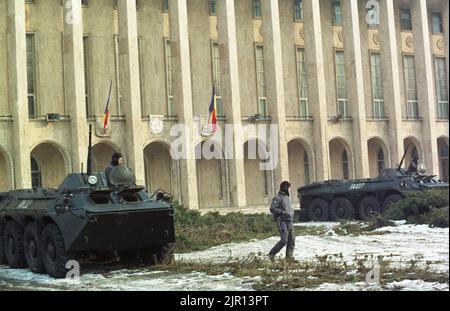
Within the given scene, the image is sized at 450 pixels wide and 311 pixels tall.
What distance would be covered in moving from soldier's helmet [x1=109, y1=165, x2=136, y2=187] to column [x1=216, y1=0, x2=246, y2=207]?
19.8 meters

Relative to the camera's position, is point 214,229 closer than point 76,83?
Yes

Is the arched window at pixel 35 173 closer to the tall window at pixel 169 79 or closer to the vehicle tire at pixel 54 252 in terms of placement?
the tall window at pixel 169 79

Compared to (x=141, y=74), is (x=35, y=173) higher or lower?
lower

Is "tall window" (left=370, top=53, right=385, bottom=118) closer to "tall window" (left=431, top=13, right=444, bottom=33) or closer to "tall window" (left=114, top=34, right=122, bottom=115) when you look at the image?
"tall window" (left=431, top=13, right=444, bottom=33)

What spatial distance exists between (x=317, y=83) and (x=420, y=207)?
16091 millimetres

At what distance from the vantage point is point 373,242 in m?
18.5

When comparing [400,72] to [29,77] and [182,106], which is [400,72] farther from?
[29,77]

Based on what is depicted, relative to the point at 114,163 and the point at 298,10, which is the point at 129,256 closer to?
the point at 114,163

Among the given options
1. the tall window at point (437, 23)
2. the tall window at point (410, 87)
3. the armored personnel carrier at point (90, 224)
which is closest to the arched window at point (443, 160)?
the tall window at point (410, 87)

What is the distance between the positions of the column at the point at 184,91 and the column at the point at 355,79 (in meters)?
9.42

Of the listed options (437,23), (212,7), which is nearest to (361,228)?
(212,7)

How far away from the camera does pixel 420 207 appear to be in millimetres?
22516
